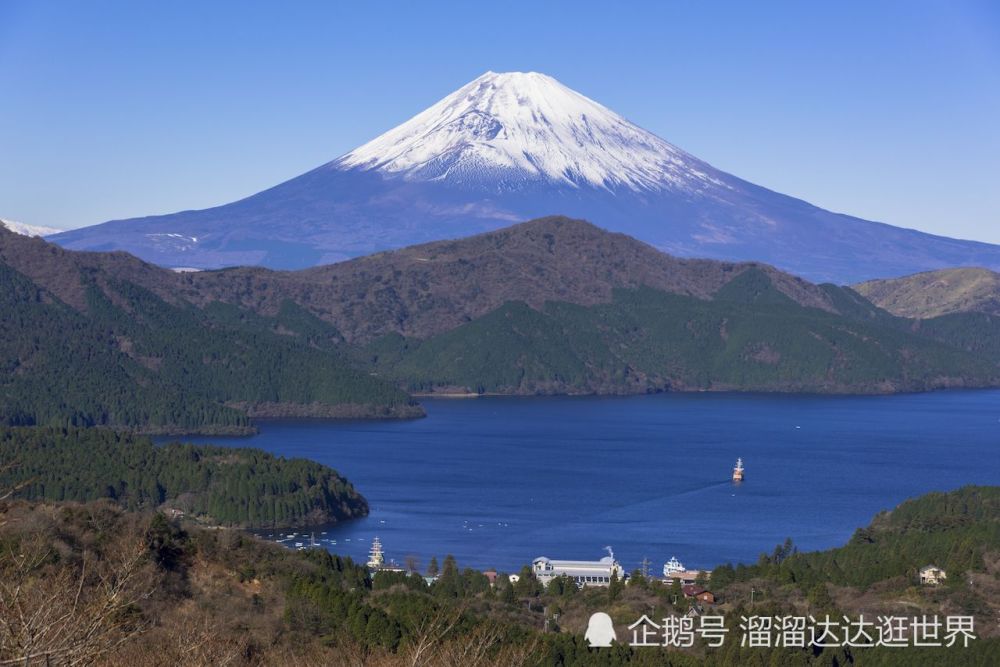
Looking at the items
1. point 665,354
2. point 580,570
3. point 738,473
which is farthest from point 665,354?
point 580,570

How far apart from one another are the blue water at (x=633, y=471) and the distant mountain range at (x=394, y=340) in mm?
10661

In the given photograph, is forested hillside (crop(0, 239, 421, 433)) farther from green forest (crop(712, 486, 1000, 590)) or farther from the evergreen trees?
green forest (crop(712, 486, 1000, 590))

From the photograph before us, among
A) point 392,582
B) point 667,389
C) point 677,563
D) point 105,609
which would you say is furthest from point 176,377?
point 105,609

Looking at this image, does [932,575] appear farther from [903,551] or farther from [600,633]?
[600,633]

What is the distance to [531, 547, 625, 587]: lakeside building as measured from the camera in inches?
2147

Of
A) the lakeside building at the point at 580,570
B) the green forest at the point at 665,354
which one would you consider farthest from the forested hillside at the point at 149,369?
the lakeside building at the point at 580,570

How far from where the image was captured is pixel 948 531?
183 feet

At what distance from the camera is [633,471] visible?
93.6m

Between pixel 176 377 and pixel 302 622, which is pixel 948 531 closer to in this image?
pixel 302 622

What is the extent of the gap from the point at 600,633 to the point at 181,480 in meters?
44.7

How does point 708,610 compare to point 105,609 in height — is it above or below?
below

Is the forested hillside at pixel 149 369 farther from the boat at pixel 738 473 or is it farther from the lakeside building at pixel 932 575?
the lakeside building at pixel 932 575

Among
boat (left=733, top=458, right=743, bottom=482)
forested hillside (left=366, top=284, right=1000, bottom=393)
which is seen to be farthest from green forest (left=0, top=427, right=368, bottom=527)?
forested hillside (left=366, top=284, right=1000, bottom=393)

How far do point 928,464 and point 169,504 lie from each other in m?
50.0
